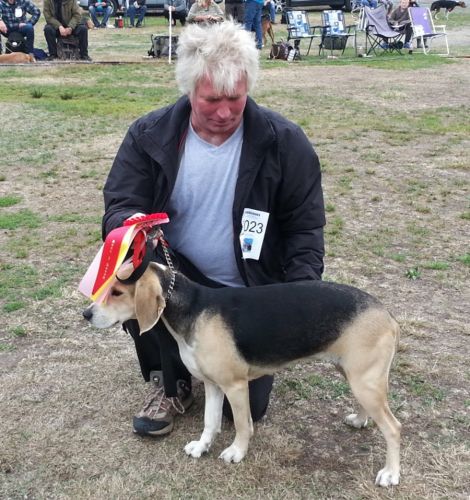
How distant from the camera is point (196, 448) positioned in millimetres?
3480

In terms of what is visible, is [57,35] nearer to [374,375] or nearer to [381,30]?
[381,30]

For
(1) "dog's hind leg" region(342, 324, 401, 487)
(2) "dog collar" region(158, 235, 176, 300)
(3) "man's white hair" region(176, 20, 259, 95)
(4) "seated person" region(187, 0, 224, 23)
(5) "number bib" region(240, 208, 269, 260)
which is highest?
(3) "man's white hair" region(176, 20, 259, 95)

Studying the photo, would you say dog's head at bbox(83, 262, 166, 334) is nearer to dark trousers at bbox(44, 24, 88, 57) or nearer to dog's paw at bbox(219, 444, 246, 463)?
dog's paw at bbox(219, 444, 246, 463)

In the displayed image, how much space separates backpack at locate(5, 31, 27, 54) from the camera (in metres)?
18.9

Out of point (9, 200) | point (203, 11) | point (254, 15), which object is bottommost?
point (9, 200)

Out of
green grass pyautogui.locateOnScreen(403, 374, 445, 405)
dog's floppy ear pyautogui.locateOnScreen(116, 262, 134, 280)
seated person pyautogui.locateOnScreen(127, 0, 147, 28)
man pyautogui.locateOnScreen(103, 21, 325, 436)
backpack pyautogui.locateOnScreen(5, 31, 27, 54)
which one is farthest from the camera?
seated person pyautogui.locateOnScreen(127, 0, 147, 28)

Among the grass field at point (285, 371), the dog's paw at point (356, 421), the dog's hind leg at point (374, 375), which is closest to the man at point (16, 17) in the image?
the grass field at point (285, 371)

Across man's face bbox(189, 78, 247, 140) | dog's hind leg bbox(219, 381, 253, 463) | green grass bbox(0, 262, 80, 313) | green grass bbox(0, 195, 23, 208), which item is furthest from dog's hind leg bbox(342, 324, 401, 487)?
green grass bbox(0, 195, 23, 208)

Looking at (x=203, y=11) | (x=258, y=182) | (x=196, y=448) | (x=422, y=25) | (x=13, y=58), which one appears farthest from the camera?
Answer: (x=422, y=25)

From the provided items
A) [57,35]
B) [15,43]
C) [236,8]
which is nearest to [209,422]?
[57,35]

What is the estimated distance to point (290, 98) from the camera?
43.7 ft

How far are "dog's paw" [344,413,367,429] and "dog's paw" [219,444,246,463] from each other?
0.65 meters

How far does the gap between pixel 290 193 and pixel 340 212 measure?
3.45 m

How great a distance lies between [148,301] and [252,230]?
82cm
